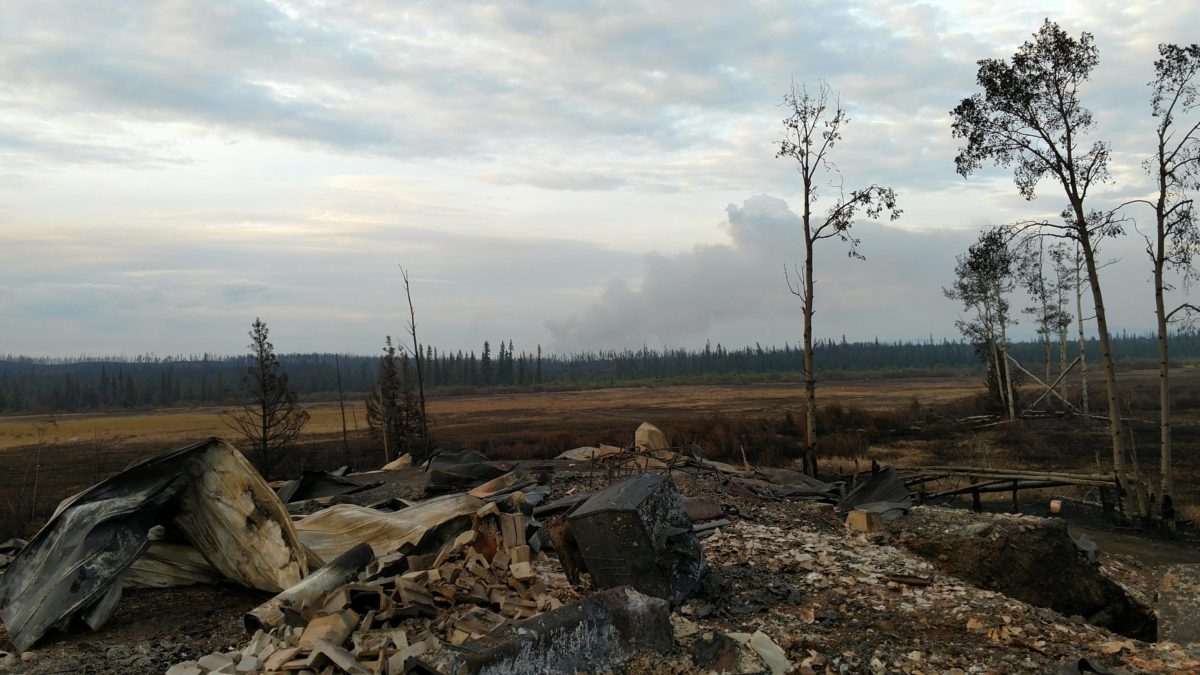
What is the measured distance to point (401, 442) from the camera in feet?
97.0

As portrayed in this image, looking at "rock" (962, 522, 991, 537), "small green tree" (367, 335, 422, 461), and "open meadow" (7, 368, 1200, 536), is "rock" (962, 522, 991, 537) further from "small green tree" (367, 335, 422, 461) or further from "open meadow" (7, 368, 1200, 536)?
"small green tree" (367, 335, 422, 461)

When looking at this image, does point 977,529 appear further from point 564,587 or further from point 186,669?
point 186,669

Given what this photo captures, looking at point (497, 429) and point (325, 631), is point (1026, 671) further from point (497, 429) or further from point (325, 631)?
point (497, 429)

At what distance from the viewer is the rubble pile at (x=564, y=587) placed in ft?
15.8

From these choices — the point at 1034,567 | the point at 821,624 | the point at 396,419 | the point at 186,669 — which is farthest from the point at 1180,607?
the point at 396,419

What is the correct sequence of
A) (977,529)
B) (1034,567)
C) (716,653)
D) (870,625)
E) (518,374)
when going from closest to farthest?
(716,653), (870,625), (1034,567), (977,529), (518,374)

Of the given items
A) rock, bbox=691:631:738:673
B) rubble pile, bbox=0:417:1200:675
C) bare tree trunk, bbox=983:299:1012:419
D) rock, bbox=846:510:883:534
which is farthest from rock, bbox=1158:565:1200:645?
bare tree trunk, bbox=983:299:1012:419

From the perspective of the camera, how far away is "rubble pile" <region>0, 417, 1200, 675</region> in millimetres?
4805

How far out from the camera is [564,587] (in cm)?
611

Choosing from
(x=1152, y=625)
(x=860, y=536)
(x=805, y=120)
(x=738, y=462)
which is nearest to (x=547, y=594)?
(x=860, y=536)

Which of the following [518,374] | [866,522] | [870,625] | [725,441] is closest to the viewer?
[870,625]

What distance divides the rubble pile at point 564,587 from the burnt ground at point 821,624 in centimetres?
2

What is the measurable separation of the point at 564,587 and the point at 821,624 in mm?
2095

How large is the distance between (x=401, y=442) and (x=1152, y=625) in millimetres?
25627
